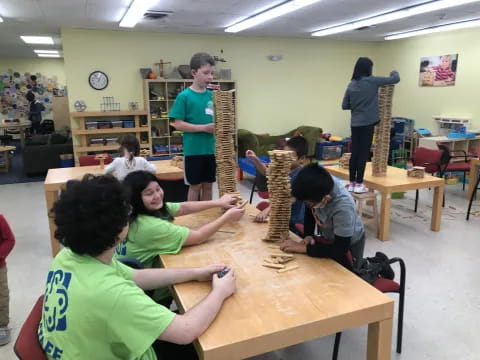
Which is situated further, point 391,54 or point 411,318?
point 391,54

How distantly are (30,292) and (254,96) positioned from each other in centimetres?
674

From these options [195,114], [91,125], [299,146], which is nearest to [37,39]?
[91,125]

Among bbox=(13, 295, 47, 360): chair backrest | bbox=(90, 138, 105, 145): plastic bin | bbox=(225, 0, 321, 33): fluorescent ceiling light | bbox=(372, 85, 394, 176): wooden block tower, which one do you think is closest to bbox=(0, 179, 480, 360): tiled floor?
bbox=(372, 85, 394, 176): wooden block tower

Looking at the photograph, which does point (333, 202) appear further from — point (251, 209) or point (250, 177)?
point (250, 177)

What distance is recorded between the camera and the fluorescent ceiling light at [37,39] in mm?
8641

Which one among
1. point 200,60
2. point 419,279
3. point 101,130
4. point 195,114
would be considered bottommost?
point 419,279

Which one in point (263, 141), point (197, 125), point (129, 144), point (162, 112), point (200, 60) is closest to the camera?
point (200, 60)

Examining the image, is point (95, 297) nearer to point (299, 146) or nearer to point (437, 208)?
point (299, 146)

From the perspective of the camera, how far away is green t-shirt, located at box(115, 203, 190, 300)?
1.93 m

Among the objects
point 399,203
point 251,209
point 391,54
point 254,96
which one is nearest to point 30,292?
point 251,209

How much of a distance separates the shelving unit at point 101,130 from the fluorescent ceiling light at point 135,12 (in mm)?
1679

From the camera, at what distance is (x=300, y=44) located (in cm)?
919

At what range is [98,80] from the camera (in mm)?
7660

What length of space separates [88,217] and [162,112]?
715 centimetres
